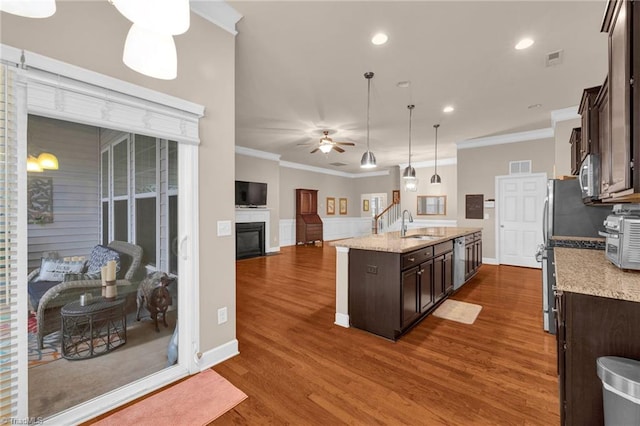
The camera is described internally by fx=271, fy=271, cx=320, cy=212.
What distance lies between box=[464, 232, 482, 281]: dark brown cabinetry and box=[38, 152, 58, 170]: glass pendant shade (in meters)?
5.17

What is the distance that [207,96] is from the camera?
2301mm

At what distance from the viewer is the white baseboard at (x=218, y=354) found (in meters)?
2.25

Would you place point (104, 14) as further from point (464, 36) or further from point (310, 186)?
point (310, 186)

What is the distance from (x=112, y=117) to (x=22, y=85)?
0.40 metres

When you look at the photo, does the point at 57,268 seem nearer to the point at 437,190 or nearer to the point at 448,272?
the point at 448,272

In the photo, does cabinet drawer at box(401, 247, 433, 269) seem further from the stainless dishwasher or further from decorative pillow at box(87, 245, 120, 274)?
decorative pillow at box(87, 245, 120, 274)

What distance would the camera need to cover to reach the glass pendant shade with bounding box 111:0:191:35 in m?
0.78

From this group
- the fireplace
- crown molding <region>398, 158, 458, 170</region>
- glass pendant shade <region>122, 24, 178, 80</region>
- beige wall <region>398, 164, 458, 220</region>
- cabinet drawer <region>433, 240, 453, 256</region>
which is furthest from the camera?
beige wall <region>398, 164, 458, 220</region>

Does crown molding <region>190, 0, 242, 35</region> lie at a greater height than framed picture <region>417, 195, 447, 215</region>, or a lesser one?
greater

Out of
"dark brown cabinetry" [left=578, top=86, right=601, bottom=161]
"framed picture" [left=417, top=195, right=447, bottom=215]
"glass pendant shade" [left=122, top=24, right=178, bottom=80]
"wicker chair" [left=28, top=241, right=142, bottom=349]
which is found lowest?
"wicker chair" [left=28, top=241, right=142, bottom=349]

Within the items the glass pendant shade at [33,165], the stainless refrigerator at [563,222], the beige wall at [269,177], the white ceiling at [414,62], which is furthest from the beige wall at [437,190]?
the glass pendant shade at [33,165]

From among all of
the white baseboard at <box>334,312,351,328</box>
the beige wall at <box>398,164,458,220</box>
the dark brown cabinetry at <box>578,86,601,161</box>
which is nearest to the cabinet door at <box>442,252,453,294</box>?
the white baseboard at <box>334,312,351,328</box>

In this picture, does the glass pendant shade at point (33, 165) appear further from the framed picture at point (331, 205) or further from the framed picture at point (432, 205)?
the framed picture at point (432, 205)

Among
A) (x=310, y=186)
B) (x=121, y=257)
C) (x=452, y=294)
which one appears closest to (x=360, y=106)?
(x=452, y=294)
